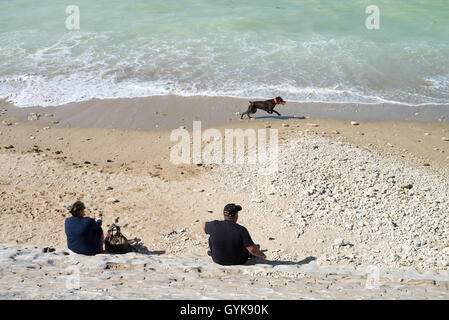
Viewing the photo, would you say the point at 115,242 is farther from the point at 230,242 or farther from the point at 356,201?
the point at 356,201

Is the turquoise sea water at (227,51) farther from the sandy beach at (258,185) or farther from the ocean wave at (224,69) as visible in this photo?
the sandy beach at (258,185)

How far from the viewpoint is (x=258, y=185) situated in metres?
9.40

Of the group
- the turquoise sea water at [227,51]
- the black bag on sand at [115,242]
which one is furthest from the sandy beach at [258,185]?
the turquoise sea water at [227,51]

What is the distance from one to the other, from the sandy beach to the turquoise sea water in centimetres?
209

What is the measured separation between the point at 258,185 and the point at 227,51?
11.1m

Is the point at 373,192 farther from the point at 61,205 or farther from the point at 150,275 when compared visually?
the point at 61,205

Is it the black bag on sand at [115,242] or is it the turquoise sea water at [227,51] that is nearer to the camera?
the black bag on sand at [115,242]

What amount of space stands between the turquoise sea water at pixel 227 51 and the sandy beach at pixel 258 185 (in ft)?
6.87

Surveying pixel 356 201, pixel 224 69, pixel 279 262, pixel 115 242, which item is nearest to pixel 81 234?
pixel 115 242

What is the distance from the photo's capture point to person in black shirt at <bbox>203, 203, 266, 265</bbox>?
6254mm

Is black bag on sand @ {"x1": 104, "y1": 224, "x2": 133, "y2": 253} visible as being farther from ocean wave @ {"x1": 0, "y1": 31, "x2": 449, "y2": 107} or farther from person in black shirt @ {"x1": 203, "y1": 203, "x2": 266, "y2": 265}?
ocean wave @ {"x1": 0, "y1": 31, "x2": 449, "y2": 107}

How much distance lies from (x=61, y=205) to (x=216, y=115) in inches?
248

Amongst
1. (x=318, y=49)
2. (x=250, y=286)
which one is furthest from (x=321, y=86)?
(x=250, y=286)

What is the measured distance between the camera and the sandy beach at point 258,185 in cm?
768
